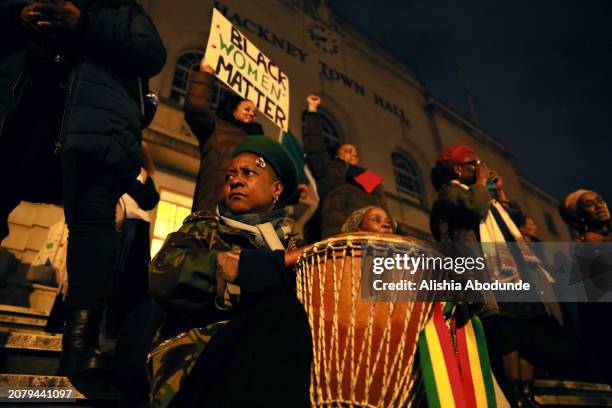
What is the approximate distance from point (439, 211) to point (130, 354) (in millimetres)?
2748

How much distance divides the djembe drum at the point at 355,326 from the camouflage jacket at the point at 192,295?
0.61 feet

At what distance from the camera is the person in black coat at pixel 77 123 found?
1.61 meters

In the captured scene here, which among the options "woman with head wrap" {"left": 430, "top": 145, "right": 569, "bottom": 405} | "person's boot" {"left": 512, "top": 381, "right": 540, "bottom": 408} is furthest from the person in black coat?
"person's boot" {"left": 512, "top": 381, "right": 540, "bottom": 408}

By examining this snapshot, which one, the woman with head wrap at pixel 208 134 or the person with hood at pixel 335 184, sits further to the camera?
the person with hood at pixel 335 184

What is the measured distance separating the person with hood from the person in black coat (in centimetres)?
234

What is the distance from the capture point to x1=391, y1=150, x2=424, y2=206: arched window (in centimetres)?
1105

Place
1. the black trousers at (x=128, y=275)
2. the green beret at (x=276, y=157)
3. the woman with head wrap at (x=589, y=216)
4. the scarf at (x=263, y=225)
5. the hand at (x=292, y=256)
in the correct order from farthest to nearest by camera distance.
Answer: the woman with head wrap at (x=589, y=216)
the black trousers at (x=128, y=275)
the green beret at (x=276, y=157)
the scarf at (x=263, y=225)
the hand at (x=292, y=256)

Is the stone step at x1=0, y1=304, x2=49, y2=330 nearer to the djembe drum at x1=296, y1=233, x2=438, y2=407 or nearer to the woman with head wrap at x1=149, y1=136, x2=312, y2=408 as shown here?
the woman with head wrap at x1=149, y1=136, x2=312, y2=408

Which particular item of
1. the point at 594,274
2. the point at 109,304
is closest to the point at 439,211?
the point at 594,274

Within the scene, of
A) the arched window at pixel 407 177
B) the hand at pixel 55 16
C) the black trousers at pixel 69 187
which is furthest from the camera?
the arched window at pixel 407 177

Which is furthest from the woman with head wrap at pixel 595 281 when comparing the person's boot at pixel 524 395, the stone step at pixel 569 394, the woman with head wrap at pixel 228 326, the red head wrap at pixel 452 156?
the woman with head wrap at pixel 228 326

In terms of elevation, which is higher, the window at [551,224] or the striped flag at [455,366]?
the window at [551,224]

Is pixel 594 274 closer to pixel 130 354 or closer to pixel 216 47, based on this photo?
pixel 130 354

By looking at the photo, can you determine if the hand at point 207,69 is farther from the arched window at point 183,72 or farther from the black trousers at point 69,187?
the arched window at point 183,72
